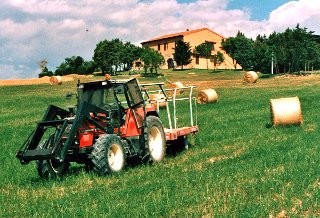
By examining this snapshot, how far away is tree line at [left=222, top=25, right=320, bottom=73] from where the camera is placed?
73.9 meters

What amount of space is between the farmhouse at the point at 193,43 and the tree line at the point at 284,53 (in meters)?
14.9

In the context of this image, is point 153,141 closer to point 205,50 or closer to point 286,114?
point 286,114

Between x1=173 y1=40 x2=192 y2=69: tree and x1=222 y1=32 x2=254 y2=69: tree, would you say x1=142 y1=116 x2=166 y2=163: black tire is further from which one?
x1=173 y1=40 x2=192 y2=69: tree

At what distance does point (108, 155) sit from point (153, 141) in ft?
7.61

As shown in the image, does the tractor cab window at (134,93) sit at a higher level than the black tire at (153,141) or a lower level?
higher

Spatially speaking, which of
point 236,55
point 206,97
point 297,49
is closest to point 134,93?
point 206,97

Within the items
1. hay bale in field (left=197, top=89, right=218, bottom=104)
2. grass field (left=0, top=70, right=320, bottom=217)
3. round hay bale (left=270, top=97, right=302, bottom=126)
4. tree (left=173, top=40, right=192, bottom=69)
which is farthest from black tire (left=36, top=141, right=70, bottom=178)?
tree (left=173, top=40, right=192, bottom=69)

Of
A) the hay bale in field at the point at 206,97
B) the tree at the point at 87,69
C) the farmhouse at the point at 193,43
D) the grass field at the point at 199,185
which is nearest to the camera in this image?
the grass field at the point at 199,185

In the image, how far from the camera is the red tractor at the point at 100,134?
389 inches

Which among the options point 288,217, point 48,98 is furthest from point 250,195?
point 48,98

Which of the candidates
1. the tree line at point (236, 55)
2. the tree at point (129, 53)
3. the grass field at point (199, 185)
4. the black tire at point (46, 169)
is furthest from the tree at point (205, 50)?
the black tire at point (46, 169)

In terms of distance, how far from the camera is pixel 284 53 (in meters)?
76.1

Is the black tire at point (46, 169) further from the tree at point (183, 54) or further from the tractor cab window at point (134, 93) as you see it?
the tree at point (183, 54)

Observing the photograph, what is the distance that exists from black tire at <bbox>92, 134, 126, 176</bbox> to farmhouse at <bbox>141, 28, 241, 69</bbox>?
10308 cm
